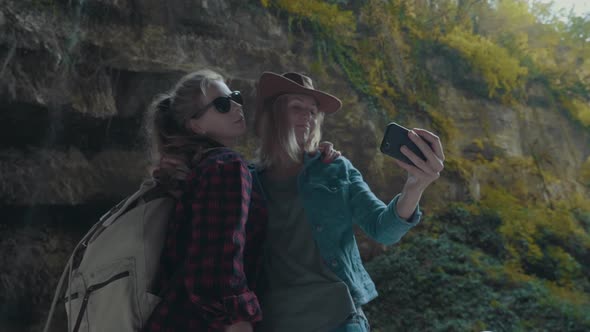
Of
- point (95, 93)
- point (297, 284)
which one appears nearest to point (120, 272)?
point (297, 284)

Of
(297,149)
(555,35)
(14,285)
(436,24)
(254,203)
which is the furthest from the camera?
(555,35)

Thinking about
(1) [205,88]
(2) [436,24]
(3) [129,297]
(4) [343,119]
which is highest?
(2) [436,24]

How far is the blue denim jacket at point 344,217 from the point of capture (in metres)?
1.93

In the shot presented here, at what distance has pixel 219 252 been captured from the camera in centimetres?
150

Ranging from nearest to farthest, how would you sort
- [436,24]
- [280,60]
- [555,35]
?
[280,60], [436,24], [555,35]

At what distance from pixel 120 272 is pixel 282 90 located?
1304mm

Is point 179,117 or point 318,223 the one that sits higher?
point 179,117

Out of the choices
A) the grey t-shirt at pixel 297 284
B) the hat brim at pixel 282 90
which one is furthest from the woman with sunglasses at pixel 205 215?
the hat brim at pixel 282 90

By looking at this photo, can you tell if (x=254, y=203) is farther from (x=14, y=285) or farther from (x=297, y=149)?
(x=14, y=285)

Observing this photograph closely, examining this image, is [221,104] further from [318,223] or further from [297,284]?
[297,284]

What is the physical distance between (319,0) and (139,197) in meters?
6.64

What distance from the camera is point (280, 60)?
22.3ft

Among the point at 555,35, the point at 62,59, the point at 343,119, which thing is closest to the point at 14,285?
the point at 62,59

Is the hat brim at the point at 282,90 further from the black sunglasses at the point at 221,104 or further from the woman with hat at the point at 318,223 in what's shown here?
the black sunglasses at the point at 221,104
